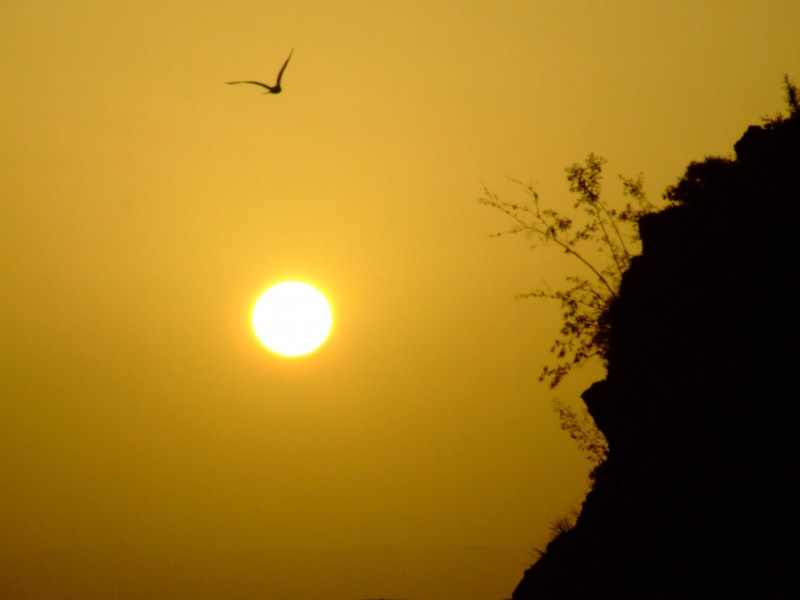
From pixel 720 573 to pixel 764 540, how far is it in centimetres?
190

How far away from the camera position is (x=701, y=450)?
32.4 metres

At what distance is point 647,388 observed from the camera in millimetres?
36406

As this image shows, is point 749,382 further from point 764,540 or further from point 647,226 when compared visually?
point 647,226

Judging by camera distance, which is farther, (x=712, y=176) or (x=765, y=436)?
(x=712, y=176)

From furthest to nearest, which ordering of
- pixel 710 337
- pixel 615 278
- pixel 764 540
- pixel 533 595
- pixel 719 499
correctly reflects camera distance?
1. pixel 615 278
2. pixel 533 595
3. pixel 710 337
4. pixel 719 499
5. pixel 764 540

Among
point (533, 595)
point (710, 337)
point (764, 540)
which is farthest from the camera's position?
point (533, 595)

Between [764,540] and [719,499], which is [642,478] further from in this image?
[764,540]

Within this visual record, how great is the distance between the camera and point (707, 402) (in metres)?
32.4

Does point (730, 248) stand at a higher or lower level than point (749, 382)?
higher

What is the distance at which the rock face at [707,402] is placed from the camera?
97.6ft

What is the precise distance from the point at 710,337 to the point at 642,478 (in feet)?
17.1

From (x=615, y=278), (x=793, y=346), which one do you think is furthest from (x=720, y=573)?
(x=615, y=278)

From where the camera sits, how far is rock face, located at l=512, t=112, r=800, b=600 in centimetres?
2973

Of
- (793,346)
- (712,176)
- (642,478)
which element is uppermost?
(712,176)
